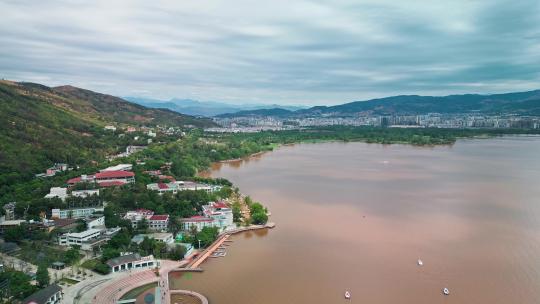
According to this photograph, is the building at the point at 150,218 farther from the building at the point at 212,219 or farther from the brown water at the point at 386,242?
the brown water at the point at 386,242

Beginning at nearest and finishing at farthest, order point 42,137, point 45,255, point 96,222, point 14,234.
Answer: point 45,255 < point 14,234 < point 96,222 < point 42,137

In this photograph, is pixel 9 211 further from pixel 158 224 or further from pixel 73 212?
pixel 158 224

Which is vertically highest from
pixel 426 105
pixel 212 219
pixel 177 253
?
pixel 426 105

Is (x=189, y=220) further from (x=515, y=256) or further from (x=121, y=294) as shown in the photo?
(x=515, y=256)

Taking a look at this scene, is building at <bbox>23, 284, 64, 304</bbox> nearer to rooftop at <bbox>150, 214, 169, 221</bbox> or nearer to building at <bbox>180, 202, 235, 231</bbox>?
rooftop at <bbox>150, 214, 169, 221</bbox>

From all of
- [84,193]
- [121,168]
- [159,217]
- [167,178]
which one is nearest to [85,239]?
[159,217]

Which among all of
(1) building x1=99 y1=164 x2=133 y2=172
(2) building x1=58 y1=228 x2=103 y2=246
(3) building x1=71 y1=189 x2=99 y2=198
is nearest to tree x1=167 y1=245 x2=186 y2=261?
(2) building x1=58 y1=228 x2=103 y2=246

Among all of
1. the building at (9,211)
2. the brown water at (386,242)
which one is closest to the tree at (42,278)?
the brown water at (386,242)
